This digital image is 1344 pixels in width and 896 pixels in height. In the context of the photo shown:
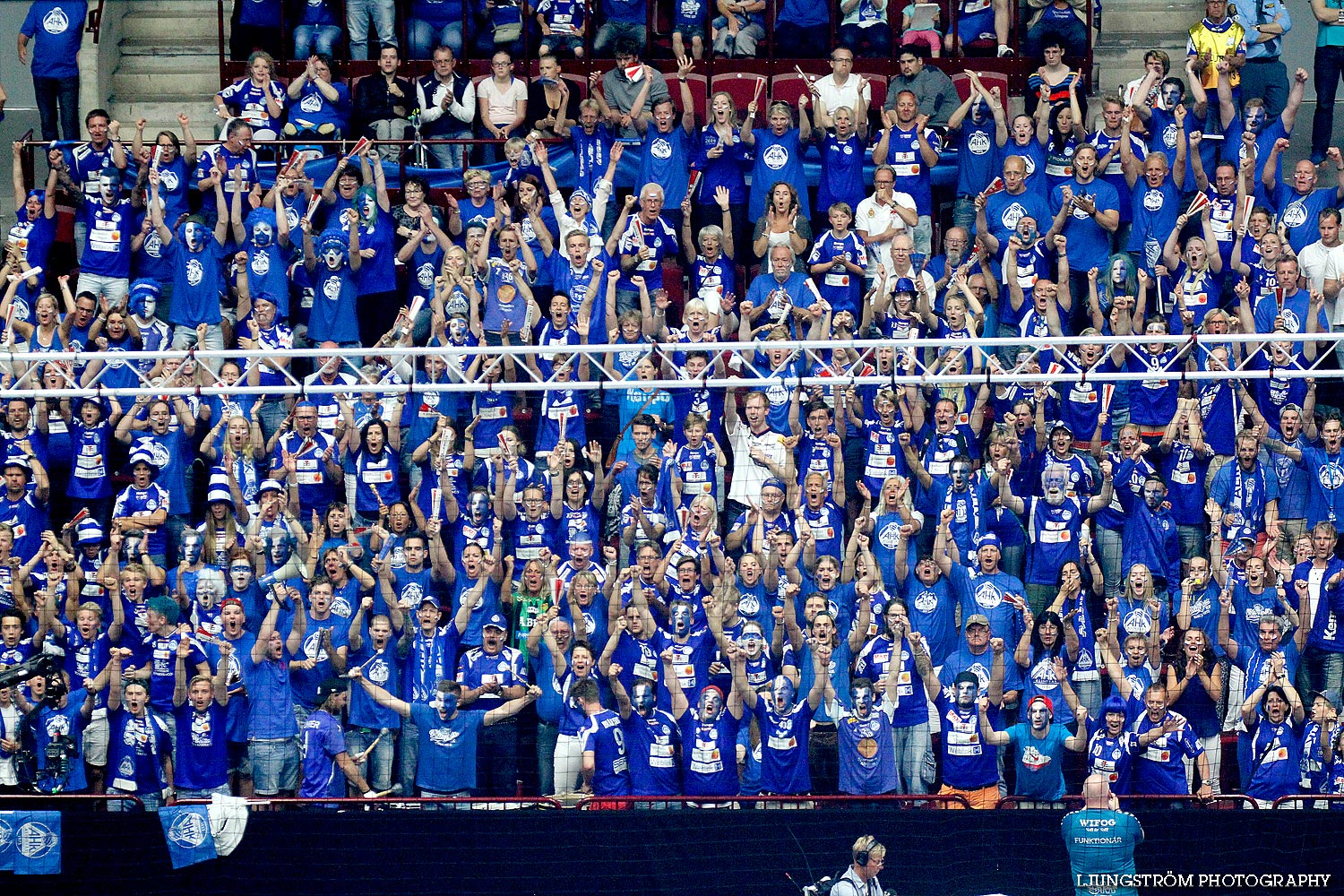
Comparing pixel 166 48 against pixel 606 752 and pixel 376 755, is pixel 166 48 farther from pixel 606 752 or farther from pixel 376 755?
pixel 606 752

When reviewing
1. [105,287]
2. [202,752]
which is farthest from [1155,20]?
[202,752]

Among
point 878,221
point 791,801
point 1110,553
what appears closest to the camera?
point 791,801

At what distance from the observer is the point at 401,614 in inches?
580

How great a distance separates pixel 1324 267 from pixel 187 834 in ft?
30.0

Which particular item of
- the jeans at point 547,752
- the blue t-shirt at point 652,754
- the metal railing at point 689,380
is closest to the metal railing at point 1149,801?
the blue t-shirt at point 652,754

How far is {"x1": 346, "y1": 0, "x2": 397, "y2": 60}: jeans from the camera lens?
18.0 metres

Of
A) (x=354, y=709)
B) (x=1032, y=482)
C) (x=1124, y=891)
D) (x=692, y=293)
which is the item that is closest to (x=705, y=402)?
(x=692, y=293)

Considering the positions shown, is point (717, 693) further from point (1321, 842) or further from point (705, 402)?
point (1321, 842)

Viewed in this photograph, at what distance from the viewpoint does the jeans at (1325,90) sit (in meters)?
17.6

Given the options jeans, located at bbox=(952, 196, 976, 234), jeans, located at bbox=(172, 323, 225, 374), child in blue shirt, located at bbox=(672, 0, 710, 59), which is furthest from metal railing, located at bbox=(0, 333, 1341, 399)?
child in blue shirt, located at bbox=(672, 0, 710, 59)

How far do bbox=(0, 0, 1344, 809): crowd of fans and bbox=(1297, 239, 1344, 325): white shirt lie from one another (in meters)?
0.04

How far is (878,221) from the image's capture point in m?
16.6

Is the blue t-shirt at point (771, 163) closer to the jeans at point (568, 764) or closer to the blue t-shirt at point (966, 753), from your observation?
the blue t-shirt at point (966, 753)

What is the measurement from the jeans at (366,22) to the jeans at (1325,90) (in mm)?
7585
